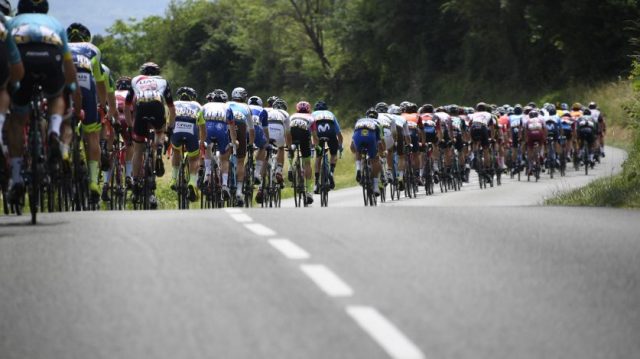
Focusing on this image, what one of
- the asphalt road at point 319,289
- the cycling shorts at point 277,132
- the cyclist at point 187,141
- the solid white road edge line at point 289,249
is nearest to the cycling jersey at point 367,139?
the cycling shorts at point 277,132

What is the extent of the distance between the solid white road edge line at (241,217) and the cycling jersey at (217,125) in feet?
33.6

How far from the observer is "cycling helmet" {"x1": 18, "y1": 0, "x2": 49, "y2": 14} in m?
13.4

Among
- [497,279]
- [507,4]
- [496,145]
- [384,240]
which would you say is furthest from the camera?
[507,4]

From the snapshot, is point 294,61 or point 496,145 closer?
point 496,145

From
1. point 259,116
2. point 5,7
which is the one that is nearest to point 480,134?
point 259,116

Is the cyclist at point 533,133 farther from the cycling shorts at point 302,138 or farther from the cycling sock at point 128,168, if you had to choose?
the cycling sock at point 128,168

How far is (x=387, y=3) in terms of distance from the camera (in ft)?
299

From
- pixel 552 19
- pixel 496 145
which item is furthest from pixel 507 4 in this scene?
pixel 496 145

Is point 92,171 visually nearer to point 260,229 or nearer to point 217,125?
point 260,229

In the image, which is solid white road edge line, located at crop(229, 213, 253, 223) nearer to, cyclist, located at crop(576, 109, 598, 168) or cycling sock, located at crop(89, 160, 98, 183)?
cycling sock, located at crop(89, 160, 98, 183)

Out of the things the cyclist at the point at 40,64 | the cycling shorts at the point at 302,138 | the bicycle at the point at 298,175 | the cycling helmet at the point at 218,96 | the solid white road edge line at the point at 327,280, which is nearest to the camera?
the solid white road edge line at the point at 327,280

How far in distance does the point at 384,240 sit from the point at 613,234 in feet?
6.53

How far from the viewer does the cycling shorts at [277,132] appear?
26406 millimetres

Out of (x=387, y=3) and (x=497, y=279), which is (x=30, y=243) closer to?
(x=497, y=279)
